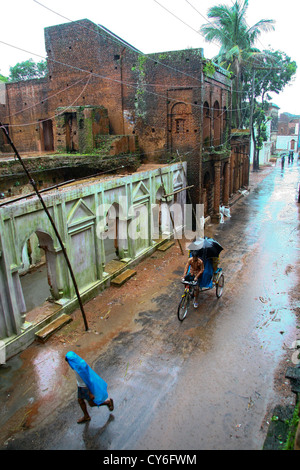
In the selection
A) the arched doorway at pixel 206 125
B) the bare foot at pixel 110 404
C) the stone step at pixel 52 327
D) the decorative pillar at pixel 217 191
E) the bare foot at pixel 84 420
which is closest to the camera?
the bare foot at pixel 84 420

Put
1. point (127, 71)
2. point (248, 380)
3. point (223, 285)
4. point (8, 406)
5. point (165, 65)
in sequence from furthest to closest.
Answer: point (127, 71), point (165, 65), point (223, 285), point (248, 380), point (8, 406)

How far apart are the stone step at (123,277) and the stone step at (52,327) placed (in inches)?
94.7

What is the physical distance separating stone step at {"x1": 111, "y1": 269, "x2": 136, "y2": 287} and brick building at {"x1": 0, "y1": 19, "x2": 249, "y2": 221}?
675 centimetres

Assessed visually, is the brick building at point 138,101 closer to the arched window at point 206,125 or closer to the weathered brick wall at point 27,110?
the arched window at point 206,125

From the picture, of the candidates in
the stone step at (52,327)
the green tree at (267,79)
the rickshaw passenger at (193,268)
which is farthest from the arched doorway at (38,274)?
the green tree at (267,79)

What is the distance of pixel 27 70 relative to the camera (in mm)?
37656

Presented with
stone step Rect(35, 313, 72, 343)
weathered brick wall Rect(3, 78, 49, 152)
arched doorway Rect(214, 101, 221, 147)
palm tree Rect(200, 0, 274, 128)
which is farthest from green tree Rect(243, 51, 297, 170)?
stone step Rect(35, 313, 72, 343)

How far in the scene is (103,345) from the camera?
857 cm

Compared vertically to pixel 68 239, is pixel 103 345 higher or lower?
lower

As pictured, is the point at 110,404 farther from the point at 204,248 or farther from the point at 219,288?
the point at 219,288

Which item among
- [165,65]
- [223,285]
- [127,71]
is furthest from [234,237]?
[127,71]

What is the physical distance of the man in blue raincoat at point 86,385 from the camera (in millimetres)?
5656

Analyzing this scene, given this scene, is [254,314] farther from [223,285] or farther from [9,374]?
[9,374]
